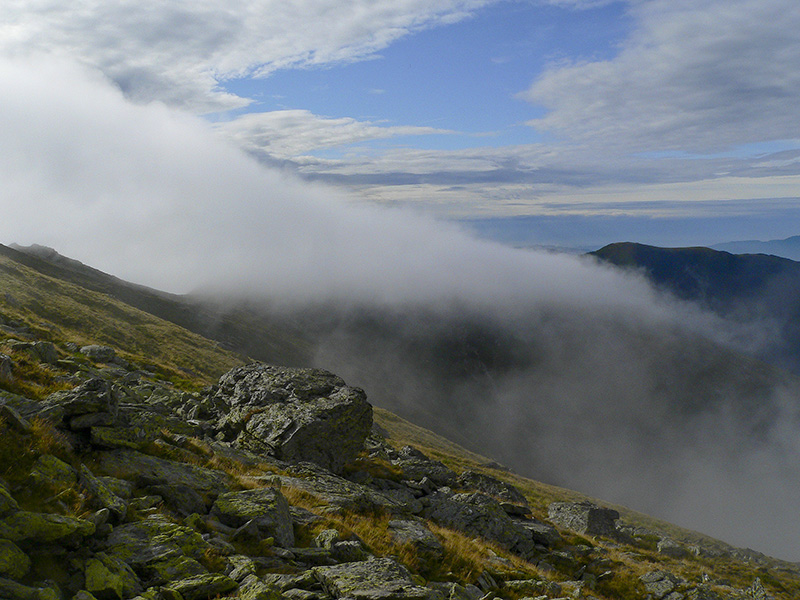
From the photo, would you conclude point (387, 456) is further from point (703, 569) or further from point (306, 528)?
point (703, 569)

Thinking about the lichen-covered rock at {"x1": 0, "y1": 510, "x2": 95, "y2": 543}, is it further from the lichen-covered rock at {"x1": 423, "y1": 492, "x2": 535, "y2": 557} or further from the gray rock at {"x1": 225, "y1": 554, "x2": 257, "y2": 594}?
the lichen-covered rock at {"x1": 423, "y1": 492, "x2": 535, "y2": 557}

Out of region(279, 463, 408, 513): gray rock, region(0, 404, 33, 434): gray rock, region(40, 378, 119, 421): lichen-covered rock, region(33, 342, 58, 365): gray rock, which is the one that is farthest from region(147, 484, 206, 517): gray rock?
region(33, 342, 58, 365): gray rock

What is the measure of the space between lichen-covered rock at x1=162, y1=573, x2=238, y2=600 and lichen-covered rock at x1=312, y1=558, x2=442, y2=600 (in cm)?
246

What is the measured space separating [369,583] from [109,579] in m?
6.11

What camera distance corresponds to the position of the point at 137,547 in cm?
1141

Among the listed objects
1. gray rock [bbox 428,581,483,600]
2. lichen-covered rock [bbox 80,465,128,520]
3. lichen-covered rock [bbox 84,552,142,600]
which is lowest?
gray rock [bbox 428,581,483,600]

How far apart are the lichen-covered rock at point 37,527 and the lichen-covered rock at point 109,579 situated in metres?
0.85

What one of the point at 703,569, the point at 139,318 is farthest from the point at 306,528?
the point at 139,318

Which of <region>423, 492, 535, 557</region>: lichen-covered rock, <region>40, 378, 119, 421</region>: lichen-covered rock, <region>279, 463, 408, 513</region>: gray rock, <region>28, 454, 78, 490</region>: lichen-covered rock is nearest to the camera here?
<region>28, 454, 78, 490</region>: lichen-covered rock

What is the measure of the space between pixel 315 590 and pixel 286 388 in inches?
966

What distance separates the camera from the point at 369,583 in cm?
1227

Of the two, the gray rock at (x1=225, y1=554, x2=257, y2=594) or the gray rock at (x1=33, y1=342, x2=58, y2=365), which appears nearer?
the gray rock at (x1=225, y1=554, x2=257, y2=594)

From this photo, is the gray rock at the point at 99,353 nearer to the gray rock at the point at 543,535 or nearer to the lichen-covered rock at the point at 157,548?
the lichen-covered rock at the point at 157,548

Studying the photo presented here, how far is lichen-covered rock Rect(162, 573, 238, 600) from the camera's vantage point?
10.5 metres
